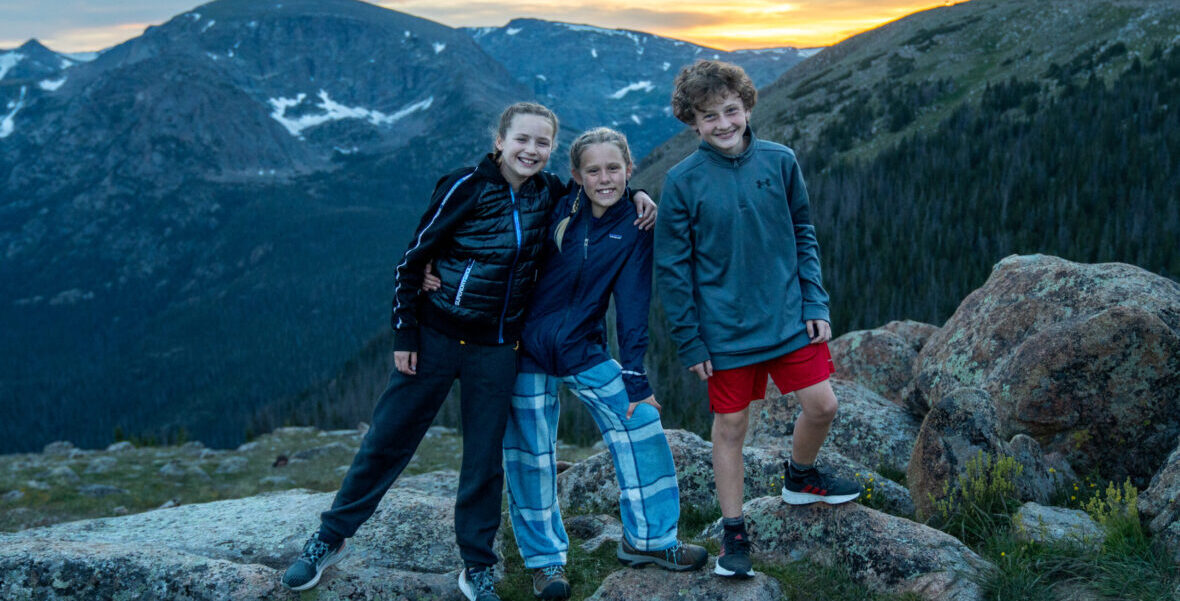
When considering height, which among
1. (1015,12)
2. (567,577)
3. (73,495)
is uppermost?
(1015,12)

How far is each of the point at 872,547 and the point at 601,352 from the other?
2.22 m

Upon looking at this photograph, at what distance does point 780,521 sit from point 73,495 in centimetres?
2011

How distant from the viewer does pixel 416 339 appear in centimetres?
510

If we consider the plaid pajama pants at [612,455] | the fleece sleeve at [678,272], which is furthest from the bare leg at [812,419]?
the fleece sleeve at [678,272]

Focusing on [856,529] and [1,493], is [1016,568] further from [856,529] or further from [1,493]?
[1,493]

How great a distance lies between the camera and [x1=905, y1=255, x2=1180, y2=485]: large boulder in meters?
7.28

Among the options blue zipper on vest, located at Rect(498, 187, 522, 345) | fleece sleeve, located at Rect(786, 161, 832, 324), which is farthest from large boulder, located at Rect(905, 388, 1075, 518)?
blue zipper on vest, located at Rect(498, 187, 522, 345)

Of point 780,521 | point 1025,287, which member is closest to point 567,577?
point 780,521

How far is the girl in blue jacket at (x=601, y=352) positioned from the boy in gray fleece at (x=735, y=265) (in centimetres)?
27

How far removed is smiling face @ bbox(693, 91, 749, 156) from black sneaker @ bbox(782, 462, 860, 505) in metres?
2.27

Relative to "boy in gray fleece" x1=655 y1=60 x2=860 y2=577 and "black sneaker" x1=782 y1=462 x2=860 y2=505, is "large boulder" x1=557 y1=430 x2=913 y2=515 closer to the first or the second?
"black sneaker" x1=782 y1=462 x2=860 y2=505

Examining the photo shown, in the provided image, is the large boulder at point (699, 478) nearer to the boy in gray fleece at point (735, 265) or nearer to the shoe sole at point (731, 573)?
the shoe sole at point (731, 573)

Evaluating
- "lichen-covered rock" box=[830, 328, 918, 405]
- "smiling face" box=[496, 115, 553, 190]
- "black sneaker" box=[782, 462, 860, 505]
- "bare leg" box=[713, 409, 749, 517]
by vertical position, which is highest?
"smiling face" box=[496, 115, 553, 190]

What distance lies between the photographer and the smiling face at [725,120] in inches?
190
